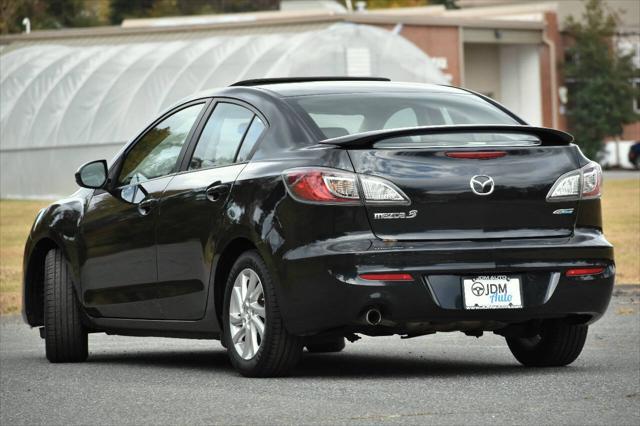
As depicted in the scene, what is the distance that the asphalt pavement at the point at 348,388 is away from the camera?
22.3ft

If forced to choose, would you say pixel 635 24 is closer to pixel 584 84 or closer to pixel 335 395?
pixel 584 84

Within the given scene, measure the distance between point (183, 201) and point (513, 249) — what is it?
1979 mm

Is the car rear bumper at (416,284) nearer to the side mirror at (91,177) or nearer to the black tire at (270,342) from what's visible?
the black tire at (270,342)

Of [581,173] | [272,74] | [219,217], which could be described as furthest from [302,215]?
[272,74]

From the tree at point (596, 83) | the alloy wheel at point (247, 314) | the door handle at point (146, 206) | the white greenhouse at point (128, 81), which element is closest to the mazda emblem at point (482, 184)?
the alloy wheel at point (247, 314)

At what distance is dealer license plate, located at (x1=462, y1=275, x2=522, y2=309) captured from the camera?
309 inches

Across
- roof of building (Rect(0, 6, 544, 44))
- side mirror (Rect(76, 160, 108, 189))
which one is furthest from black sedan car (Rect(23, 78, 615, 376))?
roof of building (Rect(0, 6, 544, 44))

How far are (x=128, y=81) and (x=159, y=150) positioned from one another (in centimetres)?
3107

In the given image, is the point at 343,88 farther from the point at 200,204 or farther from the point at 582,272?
the point at 582,272

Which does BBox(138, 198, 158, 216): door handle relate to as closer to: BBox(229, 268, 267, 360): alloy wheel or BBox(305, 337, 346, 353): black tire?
BBox(229, 268, 267, 360): alloy wheel

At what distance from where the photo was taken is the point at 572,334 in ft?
28.8

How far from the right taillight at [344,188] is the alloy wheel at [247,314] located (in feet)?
2.09

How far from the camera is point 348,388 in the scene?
775 centimetres

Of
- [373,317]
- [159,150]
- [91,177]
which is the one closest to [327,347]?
[159,150]
